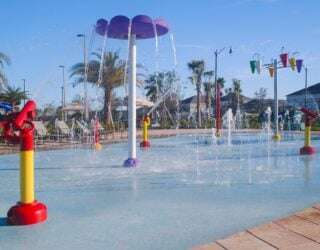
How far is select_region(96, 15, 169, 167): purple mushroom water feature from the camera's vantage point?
8.90 meters

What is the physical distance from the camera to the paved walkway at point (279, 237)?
356cm

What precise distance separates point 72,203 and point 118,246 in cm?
190

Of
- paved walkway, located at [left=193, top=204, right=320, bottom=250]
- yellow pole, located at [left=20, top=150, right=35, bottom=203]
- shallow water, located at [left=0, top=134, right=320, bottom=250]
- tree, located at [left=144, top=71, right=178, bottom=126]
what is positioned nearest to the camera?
paved walkway, located at [left=193, top=204, right=320, bottom=250]

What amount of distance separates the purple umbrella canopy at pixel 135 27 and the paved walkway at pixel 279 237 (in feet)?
18.1

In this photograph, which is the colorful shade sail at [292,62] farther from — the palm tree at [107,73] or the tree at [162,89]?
the tree at [162,89]

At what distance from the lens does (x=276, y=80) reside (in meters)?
18.8

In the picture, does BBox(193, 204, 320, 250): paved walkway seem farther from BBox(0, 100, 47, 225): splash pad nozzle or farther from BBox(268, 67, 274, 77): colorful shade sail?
BBox(268, 67, 274, 77): colorful shade sail

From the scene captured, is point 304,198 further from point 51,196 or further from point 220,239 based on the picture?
point 51,196

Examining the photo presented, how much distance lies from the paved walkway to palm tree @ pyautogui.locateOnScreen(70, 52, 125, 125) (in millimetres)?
25153

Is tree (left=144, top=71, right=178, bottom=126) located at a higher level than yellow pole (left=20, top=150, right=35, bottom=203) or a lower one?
higher

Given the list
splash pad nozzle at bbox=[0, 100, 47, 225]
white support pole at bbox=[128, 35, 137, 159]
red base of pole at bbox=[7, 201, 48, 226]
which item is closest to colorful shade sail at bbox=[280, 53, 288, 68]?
white support pole at bbox=[128, 35, 137, 159]

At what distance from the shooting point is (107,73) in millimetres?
29219

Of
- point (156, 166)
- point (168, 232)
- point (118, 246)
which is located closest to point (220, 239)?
point (168, 232)

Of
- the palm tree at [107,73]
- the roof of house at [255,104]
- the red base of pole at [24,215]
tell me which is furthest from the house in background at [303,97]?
the red base of pole at [24,215]
